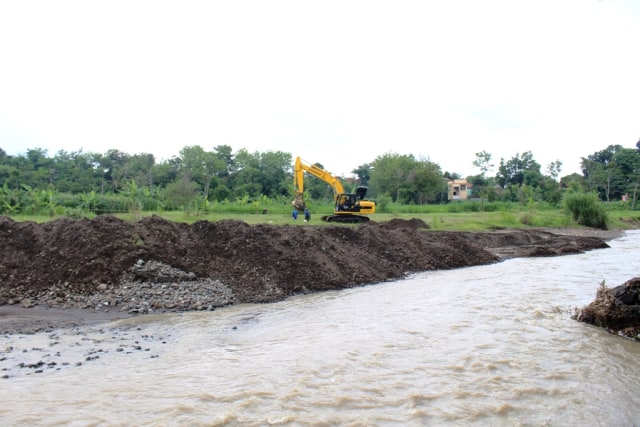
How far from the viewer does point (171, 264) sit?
12.4 meters

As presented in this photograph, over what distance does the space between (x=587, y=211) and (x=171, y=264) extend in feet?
119

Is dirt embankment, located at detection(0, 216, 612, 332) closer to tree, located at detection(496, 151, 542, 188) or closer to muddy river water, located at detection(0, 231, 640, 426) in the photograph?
muddy river water, located at detection(0, 231, 640, 426)

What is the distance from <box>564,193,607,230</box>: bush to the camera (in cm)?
3897

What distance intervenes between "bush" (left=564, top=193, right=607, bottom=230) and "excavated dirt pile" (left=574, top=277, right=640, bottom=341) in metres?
32.9

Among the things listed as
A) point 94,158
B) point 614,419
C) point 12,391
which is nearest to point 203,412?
point 12,391

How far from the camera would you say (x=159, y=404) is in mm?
5992

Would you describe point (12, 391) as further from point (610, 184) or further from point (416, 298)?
point (610, 184)

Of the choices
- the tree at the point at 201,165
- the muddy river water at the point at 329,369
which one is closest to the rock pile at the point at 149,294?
the muddy river water at the point at 329,369

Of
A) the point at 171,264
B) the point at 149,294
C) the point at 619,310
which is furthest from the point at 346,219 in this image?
the point at 619,310

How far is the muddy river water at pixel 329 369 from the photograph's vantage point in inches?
229

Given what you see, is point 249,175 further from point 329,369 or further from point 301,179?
point 329,369

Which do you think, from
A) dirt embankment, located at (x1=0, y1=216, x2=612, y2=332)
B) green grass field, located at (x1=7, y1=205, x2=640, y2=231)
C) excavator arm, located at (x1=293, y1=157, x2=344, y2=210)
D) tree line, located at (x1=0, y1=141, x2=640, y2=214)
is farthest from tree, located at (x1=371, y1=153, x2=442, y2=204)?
dirt embankment, located at (x1=0, y1=216, x2=612, y2=332)

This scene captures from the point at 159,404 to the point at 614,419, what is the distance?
532cm

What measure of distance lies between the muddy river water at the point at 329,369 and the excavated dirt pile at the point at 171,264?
1.19 metres
